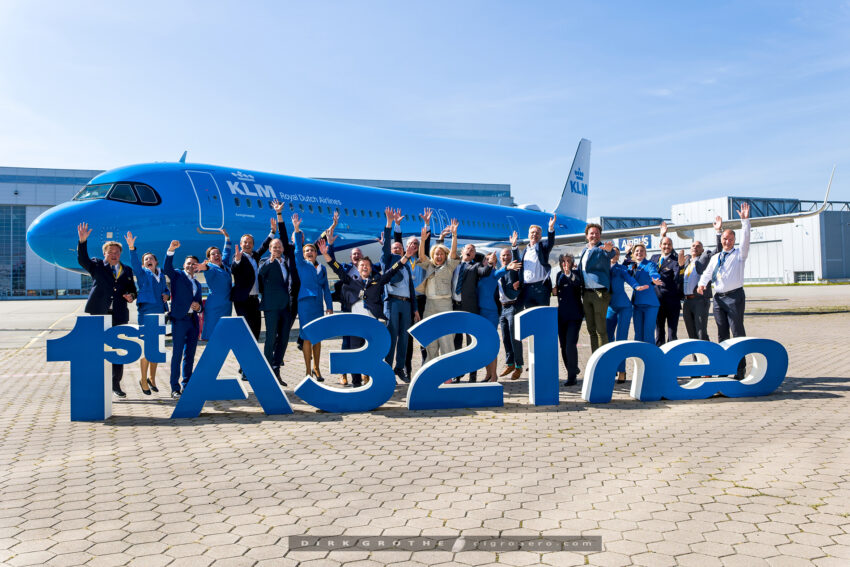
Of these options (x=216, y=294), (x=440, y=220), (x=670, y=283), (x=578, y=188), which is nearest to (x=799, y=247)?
(x=578, y=188)

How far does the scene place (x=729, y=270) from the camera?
7969 mm

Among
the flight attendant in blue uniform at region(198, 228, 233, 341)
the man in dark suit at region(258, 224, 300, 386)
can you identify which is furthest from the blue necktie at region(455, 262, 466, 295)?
the flight attendant in blue uniform at region(198, 228, 233, 341)

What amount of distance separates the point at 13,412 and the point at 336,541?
5.54m

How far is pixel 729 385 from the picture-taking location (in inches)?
283

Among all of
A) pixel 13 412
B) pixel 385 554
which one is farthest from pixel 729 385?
pixel 13 412

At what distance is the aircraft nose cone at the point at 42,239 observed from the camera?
13461mm

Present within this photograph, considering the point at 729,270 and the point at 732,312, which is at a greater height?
the point at 729,270

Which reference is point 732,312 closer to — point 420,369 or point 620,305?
point 620,305

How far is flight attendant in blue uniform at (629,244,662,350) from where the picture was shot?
8.87m

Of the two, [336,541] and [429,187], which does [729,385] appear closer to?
[336,541]

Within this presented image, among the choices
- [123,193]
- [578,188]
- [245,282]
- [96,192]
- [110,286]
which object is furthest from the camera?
[578,188]

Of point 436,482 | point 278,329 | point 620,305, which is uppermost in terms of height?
point 620,305

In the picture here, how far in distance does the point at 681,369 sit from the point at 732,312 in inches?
61.7

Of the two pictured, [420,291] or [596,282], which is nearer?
[596,282]
